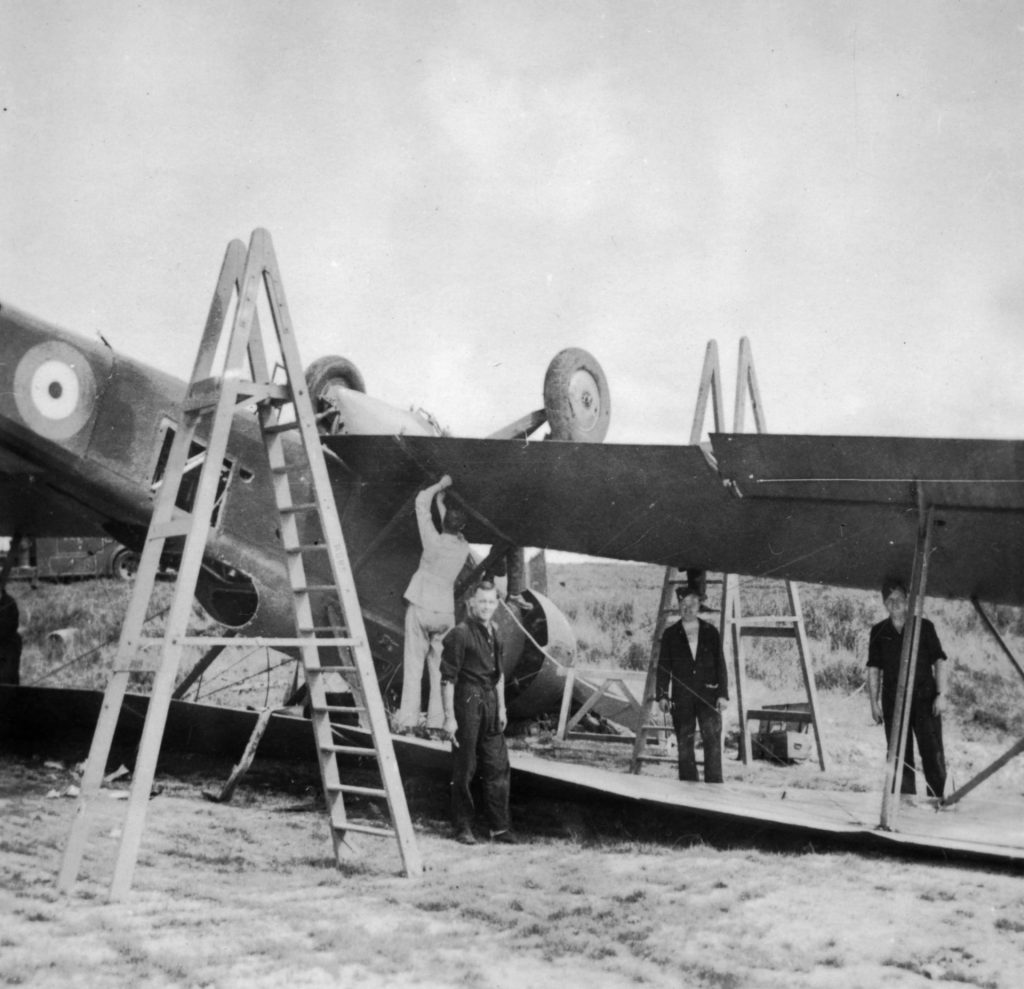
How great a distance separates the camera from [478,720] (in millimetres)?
6645

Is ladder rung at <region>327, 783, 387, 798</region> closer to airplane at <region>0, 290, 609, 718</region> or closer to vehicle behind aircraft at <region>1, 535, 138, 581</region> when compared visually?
airplane at <region>0, 290, 609, 718</region>

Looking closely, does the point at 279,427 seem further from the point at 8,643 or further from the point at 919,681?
the point at 8,643

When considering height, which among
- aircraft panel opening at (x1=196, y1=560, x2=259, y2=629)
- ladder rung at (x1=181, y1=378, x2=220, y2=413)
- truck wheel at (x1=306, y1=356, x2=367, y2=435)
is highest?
truck wheel at (x1=306, y1=356, x2=367, y2=435)

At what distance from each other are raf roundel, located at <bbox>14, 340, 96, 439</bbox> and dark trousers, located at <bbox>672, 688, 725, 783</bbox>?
5.43 metres

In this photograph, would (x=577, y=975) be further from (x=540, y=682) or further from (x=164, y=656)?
(x=540, y=682)

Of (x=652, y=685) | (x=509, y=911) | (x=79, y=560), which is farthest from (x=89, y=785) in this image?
(x=79, y=560)

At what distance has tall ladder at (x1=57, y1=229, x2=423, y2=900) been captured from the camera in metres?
4.85

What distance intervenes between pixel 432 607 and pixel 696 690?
2.42m

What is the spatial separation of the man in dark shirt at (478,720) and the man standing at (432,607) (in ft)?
2.91

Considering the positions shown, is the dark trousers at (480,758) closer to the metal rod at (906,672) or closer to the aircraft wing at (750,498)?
the aircraft wing at (750,498)

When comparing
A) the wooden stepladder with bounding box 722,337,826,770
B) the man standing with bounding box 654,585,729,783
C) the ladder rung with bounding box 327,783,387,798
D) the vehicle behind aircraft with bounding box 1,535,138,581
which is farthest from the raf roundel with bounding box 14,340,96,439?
the vehicle behind aircraft with bounding box 1,535,138,581

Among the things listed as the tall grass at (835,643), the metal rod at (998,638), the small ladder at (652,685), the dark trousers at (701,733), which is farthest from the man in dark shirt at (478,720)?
the tall grass at (835,643)

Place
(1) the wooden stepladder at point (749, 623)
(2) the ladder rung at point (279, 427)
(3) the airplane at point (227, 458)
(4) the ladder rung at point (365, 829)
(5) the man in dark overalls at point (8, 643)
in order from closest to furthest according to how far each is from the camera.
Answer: (4) the ladder rung at point (365, 829) → (2) the ladder rung at point (279, 427) → (3) the airplane at point (227, 458) → (1) the wooden stepladder at point (749, 623) → (5) the man in dark overalls at point (8, 643)

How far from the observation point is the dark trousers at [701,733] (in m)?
8.31
